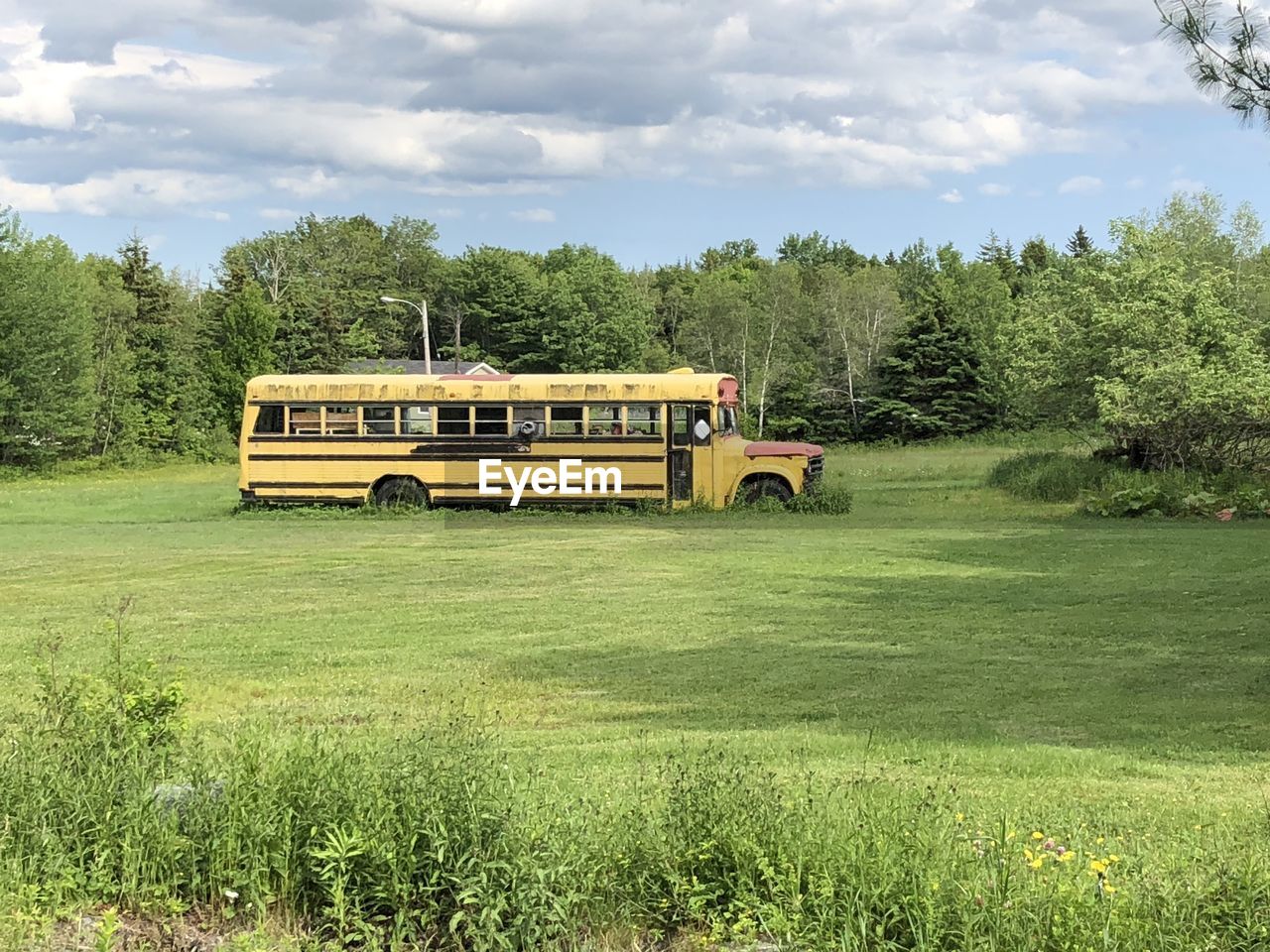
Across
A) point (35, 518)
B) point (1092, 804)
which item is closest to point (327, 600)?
point (1092, 804)

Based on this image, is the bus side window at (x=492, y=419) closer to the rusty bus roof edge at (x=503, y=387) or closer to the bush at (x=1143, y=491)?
the rusty bus roof edge at (x=503, y=387)

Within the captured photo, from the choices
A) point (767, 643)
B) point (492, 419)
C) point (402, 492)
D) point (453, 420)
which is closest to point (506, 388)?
point (492, 419)

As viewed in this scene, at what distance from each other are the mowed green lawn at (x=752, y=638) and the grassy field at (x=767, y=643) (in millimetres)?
39

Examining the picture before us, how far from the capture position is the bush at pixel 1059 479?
24625 millimetres

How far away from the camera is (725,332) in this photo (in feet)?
240

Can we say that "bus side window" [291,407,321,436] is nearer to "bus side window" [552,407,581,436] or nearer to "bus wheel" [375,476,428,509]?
"bus wheel" [375,476,428,509]

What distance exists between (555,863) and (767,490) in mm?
19136

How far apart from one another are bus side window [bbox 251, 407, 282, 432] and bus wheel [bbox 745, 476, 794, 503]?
8498 millimetres

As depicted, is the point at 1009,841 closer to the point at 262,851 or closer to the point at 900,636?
the point at 262,851

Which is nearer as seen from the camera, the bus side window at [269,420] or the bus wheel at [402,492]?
Answer: the bus wheel at [402,492]

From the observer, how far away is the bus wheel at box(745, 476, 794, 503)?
74.6 feet

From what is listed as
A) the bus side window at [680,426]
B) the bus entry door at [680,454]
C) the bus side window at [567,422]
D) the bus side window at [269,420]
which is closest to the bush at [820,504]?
the bus entry door at [680,454]

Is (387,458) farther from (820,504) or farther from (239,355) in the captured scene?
(239,355)

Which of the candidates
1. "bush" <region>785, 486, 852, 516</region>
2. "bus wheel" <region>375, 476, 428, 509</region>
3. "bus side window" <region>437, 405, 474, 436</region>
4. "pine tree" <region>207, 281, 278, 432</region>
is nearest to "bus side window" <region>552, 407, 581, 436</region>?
"bus side window" <region>437, 405, 474, 436</region>
